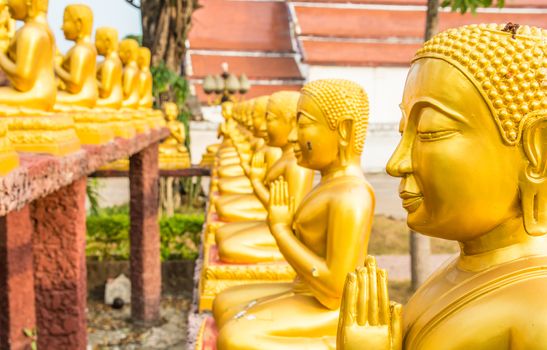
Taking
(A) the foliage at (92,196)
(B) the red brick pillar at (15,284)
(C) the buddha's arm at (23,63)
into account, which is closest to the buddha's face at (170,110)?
(A) the foliage at (92,196)

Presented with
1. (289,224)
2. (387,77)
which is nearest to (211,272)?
(289,224)

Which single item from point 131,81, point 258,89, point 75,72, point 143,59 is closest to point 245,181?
point 131,81

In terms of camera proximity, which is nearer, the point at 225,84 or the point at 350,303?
the point at 350,303

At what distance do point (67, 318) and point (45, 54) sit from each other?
1.42m

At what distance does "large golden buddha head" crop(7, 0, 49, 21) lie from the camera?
9.59ft

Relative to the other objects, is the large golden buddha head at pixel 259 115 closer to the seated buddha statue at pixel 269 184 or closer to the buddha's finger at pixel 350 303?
the seated buddha statue at pixel 269 184

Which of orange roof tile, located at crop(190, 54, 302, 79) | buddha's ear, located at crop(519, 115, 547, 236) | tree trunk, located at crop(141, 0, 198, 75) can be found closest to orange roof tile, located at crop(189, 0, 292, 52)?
orange roof tile, located at crop(190, 54, 302, 79)

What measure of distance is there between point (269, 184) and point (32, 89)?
126 cm

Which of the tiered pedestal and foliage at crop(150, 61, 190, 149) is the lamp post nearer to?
foliage at crop(150, 61, 190, 149)

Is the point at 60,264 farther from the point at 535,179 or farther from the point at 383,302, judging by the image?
the point at 535,179

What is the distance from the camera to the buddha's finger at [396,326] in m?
1.39

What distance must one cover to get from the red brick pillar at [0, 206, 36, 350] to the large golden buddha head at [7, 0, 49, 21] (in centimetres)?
203

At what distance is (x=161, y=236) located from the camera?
28.0 feet

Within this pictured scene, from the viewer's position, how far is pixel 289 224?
2383mm
